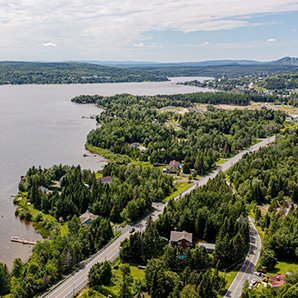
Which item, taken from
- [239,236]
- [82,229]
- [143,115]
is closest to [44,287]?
[82,229]

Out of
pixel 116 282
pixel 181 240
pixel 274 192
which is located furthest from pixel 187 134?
pixel 116 282

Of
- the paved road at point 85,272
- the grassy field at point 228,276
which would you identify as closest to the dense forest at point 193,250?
the grassy field at point 228,276

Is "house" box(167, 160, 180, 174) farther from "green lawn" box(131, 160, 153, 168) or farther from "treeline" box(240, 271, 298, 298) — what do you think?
"treeline" box(240, 271, 298, 298)

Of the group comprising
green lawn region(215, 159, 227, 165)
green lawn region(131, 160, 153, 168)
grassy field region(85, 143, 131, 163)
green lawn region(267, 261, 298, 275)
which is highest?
grassy field region(85, 143, 131, 163)

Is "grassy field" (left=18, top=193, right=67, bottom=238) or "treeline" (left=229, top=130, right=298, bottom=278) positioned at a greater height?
"treeline" (left=229, top=130, right=298, bottom=278)

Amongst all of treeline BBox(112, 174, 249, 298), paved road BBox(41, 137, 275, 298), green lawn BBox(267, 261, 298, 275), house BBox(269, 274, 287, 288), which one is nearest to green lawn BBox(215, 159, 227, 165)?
treeline BBox(112, 174, 249, 298)

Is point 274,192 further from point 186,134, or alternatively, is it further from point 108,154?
point 186,134

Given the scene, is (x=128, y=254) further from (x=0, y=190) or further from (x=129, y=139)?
(x=129, y=139)
